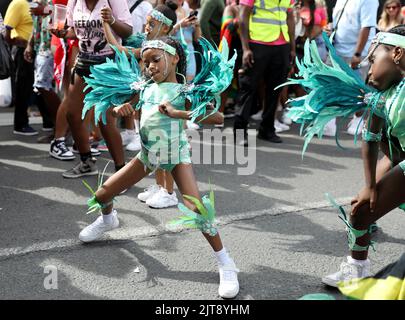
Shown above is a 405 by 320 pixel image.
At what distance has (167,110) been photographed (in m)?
3.48

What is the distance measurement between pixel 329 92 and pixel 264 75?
12.8 feet

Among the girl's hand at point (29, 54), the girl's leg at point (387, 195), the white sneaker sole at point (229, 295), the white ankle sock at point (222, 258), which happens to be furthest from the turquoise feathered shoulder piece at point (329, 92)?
the girl's hand at point (29, 54)

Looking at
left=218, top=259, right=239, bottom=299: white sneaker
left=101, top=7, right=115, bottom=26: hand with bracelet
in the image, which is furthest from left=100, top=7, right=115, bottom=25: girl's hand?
left=218, top=259, right=239, bottom=299: white sneaker

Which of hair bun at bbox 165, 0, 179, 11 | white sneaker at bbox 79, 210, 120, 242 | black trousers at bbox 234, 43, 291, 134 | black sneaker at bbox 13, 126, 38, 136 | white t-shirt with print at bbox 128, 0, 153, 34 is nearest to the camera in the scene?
white sneaker at bbox 79, 210, 120, 242

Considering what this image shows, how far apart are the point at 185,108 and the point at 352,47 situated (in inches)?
174

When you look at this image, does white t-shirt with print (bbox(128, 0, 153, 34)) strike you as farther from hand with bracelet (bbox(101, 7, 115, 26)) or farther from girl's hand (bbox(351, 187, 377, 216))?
girl's hand (bbox(351, 187, 377, 216))

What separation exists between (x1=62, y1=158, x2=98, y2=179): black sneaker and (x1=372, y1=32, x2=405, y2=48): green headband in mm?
3249

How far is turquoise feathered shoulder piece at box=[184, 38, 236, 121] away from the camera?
11.5ft

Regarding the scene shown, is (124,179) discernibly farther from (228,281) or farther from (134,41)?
(134,41)

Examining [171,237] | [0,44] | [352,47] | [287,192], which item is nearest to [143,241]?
[171,237]

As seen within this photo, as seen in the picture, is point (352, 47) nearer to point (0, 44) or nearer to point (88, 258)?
point (0, 44)

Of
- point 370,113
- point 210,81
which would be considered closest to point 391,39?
point 370,113
